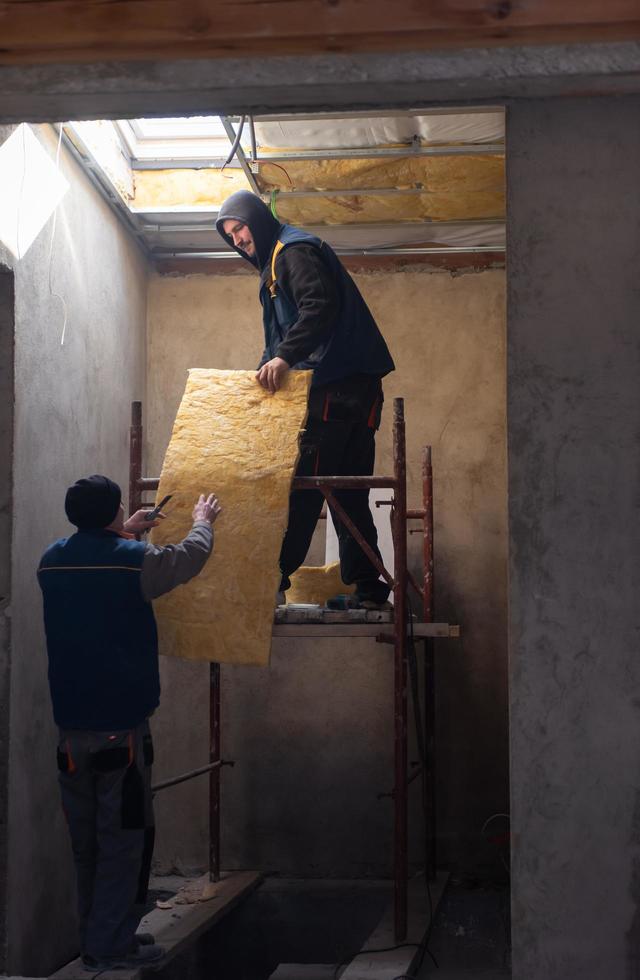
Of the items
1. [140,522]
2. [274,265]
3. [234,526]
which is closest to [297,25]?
[274,265]

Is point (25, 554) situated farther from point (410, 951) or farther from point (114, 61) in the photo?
point (410, 951)

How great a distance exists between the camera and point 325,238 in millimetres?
6781

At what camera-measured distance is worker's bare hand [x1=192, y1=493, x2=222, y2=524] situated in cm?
434

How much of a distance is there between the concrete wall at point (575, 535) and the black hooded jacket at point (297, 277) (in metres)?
1.34

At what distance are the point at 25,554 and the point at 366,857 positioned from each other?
3381 mm

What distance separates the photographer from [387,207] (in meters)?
6.25

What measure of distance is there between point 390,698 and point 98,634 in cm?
312

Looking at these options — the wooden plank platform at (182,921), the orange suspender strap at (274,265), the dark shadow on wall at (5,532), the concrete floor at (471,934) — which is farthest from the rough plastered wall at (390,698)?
the dark shadow on wall at (5,532)

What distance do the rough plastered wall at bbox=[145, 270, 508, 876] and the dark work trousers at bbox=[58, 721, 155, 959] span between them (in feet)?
8.94

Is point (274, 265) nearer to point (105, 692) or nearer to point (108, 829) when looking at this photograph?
point (105, 692)

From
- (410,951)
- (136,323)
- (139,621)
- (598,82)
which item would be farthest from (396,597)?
(136,323)

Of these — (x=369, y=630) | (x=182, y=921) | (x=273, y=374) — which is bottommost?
(x=182, y=921)

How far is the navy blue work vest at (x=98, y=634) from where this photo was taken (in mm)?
4156

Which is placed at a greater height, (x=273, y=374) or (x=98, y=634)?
(x=273, y=374)
